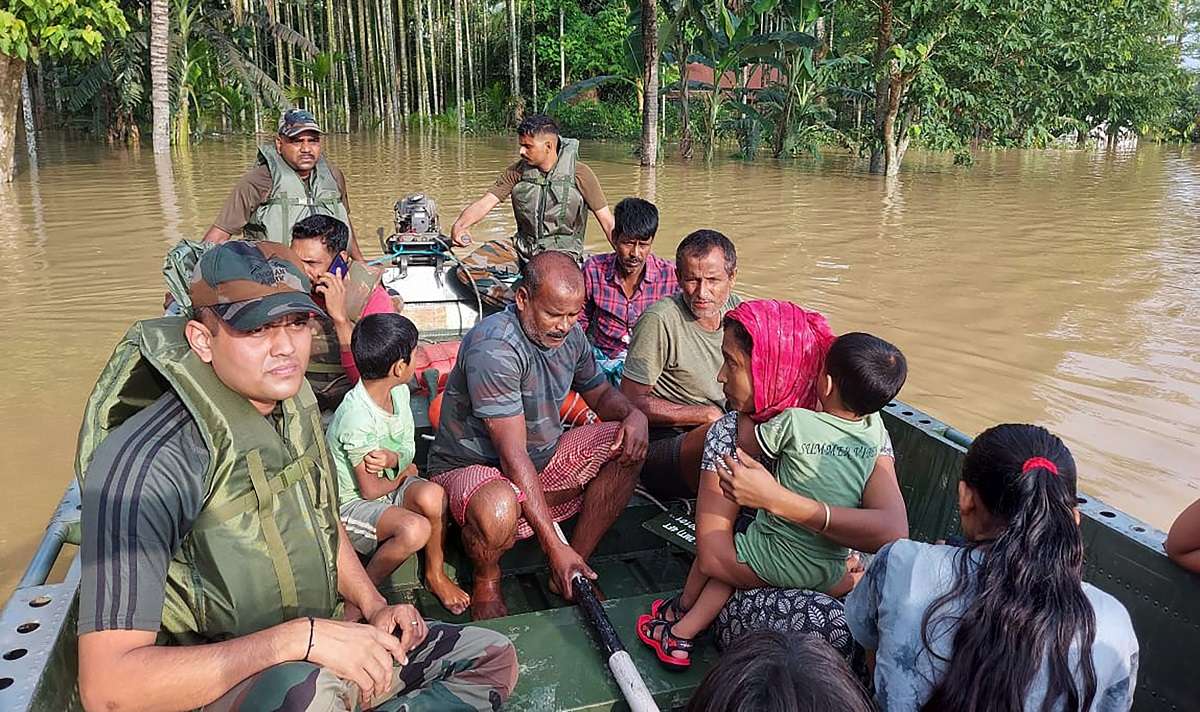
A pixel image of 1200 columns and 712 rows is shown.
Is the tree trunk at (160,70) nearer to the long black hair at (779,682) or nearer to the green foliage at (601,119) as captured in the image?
the green foliage at (601,119)

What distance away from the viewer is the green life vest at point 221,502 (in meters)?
1.62

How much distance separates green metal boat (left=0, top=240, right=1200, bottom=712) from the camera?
5.53 ft

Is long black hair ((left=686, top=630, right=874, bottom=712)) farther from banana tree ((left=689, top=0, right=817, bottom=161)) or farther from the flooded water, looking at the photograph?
banana tree ((left=689, top=0, right=817, bottom=161))

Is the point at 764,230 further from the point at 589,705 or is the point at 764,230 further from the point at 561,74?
the point at 561,74

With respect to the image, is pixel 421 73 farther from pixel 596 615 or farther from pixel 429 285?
pixel 596 615

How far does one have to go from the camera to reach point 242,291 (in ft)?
5.64

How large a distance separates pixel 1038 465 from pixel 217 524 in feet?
5.11

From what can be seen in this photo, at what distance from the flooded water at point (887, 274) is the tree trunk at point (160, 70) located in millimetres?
600

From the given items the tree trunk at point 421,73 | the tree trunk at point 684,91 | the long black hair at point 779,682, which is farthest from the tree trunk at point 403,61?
the long black hair at point 779,682

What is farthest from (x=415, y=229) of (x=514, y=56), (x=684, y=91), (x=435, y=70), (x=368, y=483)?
(x=435, y=70)

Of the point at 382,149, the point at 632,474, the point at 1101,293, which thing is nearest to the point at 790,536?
the point at 632,474

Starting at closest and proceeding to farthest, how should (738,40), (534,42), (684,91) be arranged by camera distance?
1. (738,40)
2. (684,91)
3. (534,42)

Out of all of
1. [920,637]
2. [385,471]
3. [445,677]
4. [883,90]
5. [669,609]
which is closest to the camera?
[920,637]

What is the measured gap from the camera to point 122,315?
737cm
